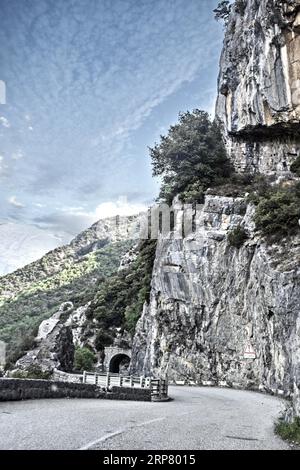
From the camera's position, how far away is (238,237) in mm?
30562

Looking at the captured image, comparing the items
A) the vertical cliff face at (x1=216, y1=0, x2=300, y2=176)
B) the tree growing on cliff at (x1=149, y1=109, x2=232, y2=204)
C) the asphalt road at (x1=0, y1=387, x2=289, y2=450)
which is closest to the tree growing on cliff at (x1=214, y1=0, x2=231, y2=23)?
the vertical cliff face at (x1=216, y1=0, x2=300, y2=176)

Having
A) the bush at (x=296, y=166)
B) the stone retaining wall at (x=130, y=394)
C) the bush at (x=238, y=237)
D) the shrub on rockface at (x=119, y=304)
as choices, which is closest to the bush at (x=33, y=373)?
the stone retaining wall at (x=130, y=394)

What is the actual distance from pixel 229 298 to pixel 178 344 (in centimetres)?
789

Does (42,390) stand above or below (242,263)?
below

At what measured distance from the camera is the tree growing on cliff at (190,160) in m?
40.6

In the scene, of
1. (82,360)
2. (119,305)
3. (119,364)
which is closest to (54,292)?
(119,305)

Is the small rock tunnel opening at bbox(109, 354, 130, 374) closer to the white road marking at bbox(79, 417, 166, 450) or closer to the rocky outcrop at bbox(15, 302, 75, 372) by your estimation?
the rocky outcrop at bbox(15, 302, 75, 372)

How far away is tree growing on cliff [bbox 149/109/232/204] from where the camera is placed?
133 feet

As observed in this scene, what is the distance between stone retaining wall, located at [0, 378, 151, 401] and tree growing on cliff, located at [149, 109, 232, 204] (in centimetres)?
2346

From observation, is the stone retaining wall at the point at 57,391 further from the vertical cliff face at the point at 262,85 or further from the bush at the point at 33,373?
the vertical cliff face at the point at 262,85

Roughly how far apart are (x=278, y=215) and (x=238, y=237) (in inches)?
170

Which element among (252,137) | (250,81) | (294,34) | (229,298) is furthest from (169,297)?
(294,34)

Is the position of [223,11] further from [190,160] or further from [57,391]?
[57,391]

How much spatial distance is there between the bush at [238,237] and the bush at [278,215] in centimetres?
172
